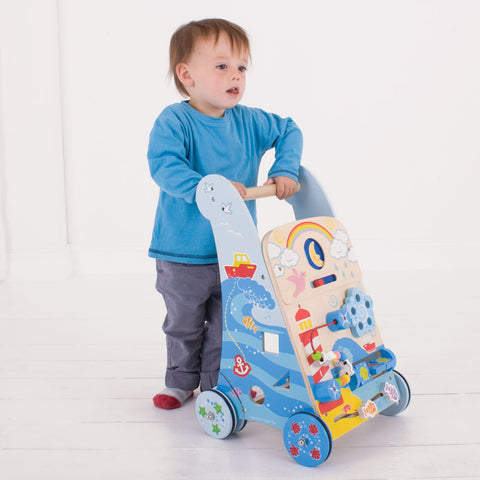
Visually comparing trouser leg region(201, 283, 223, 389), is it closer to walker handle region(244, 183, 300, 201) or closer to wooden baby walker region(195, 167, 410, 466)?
wooden baby walker region(195, 167, 410, 466)

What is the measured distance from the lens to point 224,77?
124cm

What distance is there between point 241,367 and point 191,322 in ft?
0.72

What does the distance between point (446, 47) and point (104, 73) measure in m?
1.34

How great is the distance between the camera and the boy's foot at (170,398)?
1.33m

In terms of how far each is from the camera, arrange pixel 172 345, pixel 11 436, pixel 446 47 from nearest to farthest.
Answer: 1. pixel 11 436
2. pixel 172 345
3. pixel 446 47

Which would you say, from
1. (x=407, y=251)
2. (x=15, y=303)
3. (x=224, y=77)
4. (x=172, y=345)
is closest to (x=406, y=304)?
(x=407, y=251)

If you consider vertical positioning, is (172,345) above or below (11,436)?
above

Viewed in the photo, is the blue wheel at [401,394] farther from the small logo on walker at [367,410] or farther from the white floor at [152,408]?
the small logo on walker at [367,410]

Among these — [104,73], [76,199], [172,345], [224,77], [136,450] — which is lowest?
[136,450]

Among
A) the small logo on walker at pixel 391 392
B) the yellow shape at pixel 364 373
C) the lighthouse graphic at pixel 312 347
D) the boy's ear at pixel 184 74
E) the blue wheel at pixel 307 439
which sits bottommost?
the blue wheel at pixel 307 439

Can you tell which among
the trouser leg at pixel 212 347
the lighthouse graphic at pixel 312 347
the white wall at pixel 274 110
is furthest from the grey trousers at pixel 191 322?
the white wall at pixel 274 110

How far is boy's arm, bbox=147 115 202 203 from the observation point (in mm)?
1156

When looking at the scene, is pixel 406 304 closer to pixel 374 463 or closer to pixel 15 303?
pixel 374 463

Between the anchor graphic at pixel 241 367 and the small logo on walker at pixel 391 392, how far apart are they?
263mm
